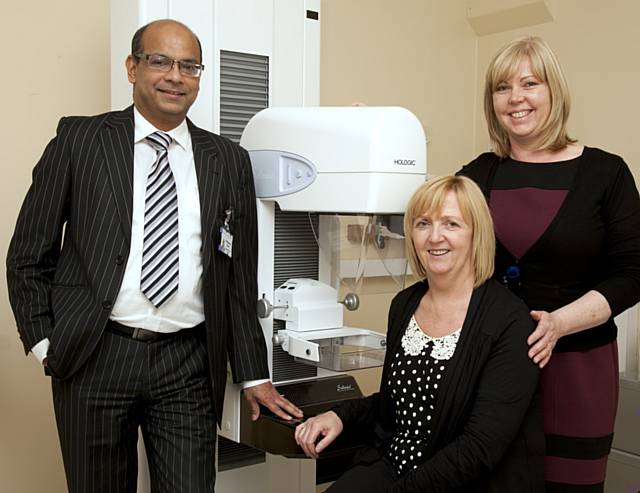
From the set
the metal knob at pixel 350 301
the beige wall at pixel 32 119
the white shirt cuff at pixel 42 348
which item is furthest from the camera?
the beige wall at pixel 32 119

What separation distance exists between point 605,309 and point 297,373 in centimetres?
87

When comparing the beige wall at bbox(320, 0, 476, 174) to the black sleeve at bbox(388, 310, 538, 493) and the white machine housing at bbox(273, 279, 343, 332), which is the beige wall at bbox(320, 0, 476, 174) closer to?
the white machine housing at bbox(273, 279, 343, 332)

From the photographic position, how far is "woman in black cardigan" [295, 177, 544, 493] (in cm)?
159

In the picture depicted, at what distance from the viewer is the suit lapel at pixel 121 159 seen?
5.96ft

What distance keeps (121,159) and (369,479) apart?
958 millimetres

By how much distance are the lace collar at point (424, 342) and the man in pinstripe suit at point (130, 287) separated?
1.24 feet

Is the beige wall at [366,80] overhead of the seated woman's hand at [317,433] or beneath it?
overhead

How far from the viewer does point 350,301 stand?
2133mm

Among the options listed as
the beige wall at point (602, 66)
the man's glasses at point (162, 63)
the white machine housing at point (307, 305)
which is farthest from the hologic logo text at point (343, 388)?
the beige wall at point (602, 66)

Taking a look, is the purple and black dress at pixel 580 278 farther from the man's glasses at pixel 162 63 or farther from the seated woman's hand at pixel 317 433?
the man's glasses at pixel 162 63

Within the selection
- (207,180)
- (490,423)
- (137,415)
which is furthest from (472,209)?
(137,415)

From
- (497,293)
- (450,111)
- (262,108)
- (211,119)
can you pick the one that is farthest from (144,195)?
(450,111)

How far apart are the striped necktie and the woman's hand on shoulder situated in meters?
0.85

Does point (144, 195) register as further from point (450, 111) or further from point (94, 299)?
point (450, 111)
